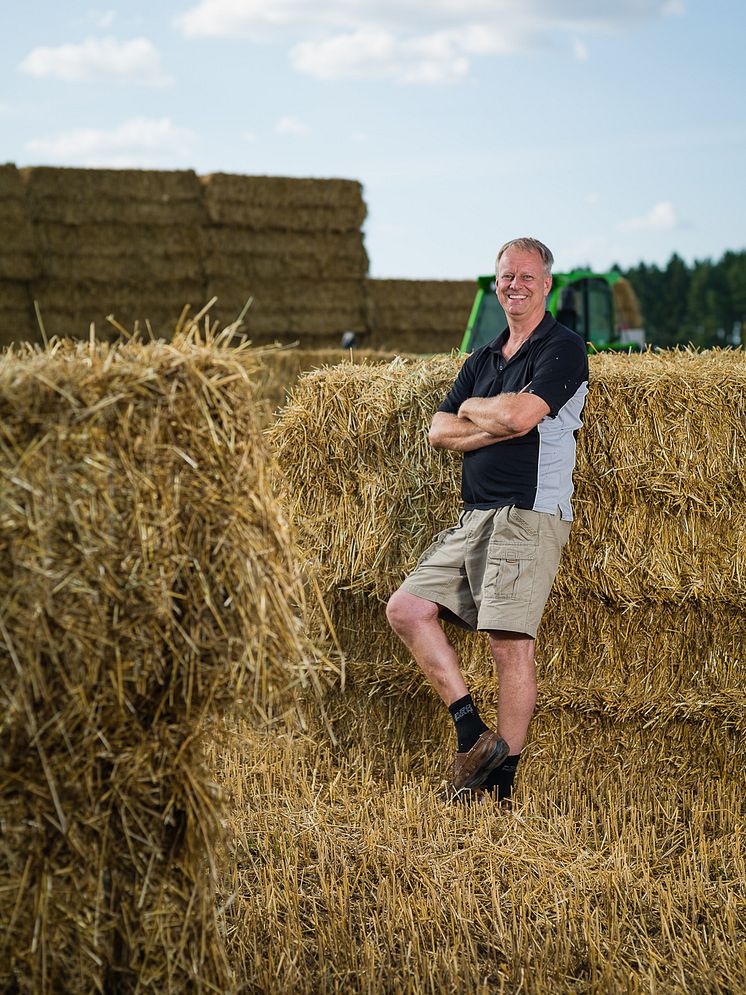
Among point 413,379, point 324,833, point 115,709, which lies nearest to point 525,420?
point 413,379

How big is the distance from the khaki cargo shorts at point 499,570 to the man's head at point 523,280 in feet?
2.87

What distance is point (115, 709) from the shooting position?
9.80 feet

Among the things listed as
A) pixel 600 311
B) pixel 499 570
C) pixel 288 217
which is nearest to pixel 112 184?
pixel 288 217

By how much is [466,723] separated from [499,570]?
0.69 m

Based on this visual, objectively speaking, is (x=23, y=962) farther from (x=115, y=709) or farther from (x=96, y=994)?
(x=115, y=709)

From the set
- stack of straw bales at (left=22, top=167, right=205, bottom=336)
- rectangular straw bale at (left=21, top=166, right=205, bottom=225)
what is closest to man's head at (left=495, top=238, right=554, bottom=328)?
stack of straw bales at (left=22, top=167, right=205, bottom=336)

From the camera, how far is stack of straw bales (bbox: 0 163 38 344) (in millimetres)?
15672

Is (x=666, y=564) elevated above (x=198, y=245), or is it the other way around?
(x=198, y=245)

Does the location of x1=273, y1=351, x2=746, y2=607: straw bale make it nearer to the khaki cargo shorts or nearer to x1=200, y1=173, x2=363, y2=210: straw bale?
the khaki cargo shorts

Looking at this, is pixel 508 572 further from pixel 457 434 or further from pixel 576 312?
pixel 576 312

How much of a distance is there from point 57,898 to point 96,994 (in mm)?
307

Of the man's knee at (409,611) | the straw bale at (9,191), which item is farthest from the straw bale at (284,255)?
the man's knee at (409,611)

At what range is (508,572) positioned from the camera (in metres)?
4.93

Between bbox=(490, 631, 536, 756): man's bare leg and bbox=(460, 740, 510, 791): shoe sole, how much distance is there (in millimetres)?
88
